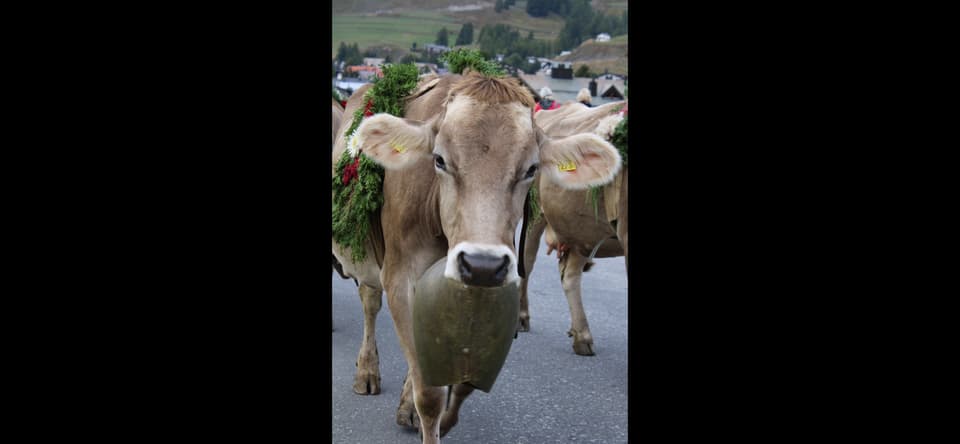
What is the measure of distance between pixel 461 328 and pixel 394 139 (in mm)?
748

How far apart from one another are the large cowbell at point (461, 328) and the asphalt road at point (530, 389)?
1161 mm

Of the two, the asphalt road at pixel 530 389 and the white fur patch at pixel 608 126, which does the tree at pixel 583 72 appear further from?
the asphalt road at pixel 530 389

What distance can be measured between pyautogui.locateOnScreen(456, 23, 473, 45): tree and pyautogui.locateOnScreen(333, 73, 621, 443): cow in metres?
0.22

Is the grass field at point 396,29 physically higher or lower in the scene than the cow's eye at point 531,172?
higher

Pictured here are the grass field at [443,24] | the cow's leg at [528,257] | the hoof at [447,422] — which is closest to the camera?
the hoof at [447,422]

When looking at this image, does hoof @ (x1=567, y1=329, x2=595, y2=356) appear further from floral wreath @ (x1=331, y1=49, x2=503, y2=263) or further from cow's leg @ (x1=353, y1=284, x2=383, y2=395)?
floral wreath @ (x1=331, y1=49, x2=503, y2=263)

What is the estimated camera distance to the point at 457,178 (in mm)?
2621

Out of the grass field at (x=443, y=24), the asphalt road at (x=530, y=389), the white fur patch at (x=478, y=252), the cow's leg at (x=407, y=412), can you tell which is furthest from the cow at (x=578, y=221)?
the white fur patch at (x=478, y=252)

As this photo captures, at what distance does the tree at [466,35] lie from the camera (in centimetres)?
357

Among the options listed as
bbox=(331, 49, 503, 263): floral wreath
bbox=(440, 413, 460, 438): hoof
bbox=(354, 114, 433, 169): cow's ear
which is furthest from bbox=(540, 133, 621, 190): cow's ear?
bbox=(440, 413, 460, 438): hoof

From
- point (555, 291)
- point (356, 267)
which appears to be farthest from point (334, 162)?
point (555, 291)

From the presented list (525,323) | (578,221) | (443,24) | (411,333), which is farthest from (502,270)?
(525,323)

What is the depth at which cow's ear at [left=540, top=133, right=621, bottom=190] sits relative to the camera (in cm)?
286
